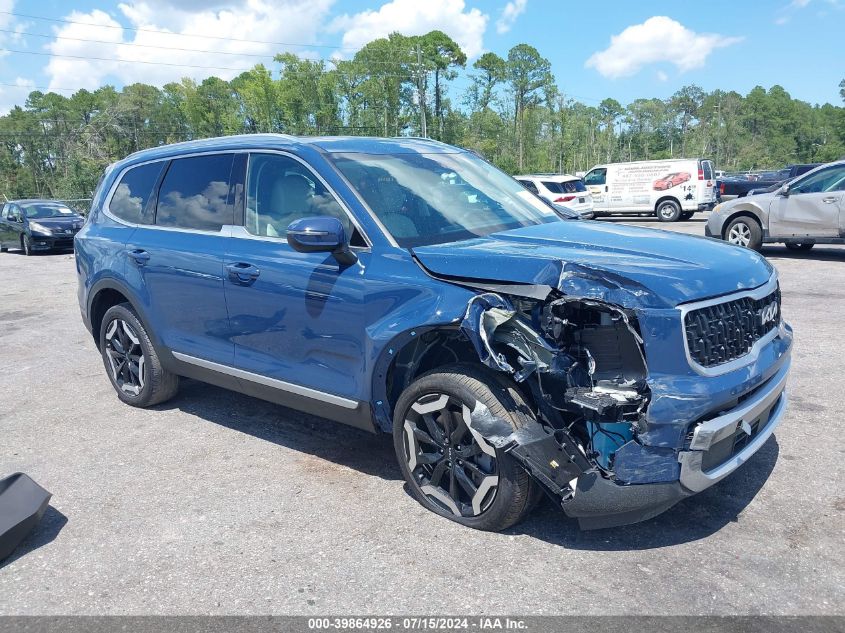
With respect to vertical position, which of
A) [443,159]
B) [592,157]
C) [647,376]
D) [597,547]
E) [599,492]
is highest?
[592,157]

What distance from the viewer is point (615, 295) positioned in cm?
296

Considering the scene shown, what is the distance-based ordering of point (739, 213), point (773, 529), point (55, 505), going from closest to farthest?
point (773, 529) < point (55, 505) < point (739, 213)

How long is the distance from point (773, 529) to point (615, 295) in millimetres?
1489

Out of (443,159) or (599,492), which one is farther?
(443,159)

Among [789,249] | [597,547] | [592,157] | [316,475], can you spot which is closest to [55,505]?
[316,475]

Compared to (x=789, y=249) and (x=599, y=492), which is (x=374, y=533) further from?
(x=789, y=249)

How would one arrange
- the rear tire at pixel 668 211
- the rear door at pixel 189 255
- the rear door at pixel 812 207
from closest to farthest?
the rear door at pixel 189 255
the rear door at pixel 812 207
the rear tire at pixel 668 211

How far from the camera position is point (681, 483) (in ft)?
9.59

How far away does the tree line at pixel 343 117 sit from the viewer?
220 feet

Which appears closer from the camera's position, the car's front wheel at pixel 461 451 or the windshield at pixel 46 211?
the car's front wheel at pixel 461 451

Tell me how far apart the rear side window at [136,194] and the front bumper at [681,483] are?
3.81 metres

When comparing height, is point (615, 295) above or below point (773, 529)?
above

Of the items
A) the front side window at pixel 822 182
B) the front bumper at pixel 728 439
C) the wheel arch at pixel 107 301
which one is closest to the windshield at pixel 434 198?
the front bumper at pixel 728 439

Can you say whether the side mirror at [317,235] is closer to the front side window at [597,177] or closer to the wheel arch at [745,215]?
the wheel arch at [745,215]
